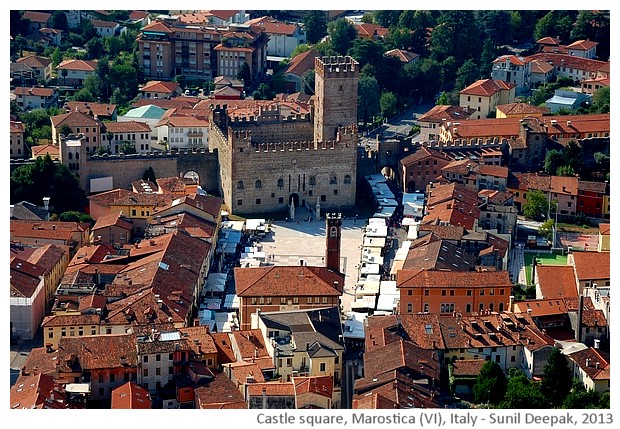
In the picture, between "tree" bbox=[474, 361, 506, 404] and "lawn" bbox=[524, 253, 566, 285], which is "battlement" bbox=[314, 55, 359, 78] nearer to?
"lawn" bbox=[524, 253, 566, 285]

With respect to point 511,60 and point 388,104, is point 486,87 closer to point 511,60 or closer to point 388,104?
point 511,60

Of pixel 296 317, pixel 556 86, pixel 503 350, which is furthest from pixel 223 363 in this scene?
pixel 556 86

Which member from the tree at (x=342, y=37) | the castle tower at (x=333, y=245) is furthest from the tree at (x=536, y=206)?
the tree at (x=342, y=37)

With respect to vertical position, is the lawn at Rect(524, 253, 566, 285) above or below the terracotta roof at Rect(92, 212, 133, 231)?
below

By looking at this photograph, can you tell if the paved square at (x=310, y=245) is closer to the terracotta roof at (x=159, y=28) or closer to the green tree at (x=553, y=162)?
the green tree at (x=553, y=162)

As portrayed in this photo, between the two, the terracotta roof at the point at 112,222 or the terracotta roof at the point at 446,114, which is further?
the terracotta roof at the point at 446,114

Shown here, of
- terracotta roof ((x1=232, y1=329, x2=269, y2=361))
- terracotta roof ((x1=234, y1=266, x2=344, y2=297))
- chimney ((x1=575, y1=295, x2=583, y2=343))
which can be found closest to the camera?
terracotta roof ((x1=232, y1=329, x2=269, y2=361))

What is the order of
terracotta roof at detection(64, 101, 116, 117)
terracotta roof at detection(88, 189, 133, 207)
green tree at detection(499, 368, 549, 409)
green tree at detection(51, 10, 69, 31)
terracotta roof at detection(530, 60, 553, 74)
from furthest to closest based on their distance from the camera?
green tree at detection(51, 10, 69, 31) → terracotta roof at detection(530, 60, 553, 74) → terracotta roof at detection(64, 101, 116, 117) → terracotta roof at detection(88, 189, 133, 207) → green tree at detection(499, 368, 549, 409)

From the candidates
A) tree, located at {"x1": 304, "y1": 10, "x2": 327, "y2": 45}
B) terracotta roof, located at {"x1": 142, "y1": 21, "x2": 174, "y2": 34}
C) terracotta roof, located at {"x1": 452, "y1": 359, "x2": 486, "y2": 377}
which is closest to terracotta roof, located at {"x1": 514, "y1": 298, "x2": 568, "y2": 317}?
terracotta roof, located at {"x1": 452, "y1": 359, "x2": 486, "y2": 377}
